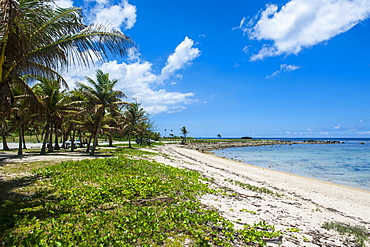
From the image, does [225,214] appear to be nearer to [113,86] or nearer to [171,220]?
[171,220]

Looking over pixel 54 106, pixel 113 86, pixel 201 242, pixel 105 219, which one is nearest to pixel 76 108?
pixel 54 106

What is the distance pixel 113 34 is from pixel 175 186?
629 cm

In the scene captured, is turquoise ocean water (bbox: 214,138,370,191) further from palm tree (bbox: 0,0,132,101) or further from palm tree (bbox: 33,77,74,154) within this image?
palm tree (bbox: 33,77,74,154)

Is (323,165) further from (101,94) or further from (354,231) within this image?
(101,94)

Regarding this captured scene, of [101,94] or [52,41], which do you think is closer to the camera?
[52,41]

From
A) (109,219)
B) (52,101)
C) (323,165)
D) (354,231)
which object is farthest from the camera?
(323,165)

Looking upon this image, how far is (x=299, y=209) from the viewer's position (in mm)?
7555

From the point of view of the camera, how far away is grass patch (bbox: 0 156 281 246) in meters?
3.88

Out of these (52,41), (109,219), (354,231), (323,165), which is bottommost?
(323,165)

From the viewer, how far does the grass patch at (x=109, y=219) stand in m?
3.88

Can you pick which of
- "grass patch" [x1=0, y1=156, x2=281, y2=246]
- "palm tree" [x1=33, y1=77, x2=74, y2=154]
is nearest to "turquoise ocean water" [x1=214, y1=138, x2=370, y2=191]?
"grass patch" [x1=0, y1=156, x2=281, y2=246]

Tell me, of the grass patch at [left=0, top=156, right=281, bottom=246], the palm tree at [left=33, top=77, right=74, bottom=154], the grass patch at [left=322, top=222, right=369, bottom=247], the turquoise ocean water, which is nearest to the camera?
the grass patch at [left=0, top=156, right=281, bottom=246]

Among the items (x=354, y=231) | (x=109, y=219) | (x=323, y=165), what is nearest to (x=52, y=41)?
(x=109, y=219)

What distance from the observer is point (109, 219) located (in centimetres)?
477
